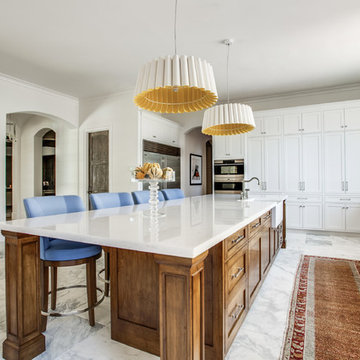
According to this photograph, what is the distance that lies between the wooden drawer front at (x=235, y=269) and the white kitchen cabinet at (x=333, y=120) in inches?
169

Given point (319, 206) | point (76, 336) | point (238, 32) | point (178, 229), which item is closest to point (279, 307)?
point (178, 229)

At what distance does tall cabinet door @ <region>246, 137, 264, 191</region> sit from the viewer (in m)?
5.74

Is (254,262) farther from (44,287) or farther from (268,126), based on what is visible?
(268,126)

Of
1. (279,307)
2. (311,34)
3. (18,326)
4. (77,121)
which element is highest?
(311,34)

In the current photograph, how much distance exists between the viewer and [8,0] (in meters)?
2.78

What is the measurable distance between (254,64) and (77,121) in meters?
4.10

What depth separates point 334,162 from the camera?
514 cm

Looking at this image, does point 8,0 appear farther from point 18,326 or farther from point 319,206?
point 319,206

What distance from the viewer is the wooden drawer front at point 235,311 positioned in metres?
1.59

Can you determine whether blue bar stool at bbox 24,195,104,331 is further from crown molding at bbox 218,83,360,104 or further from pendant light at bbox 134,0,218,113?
crown molding at bbox 218,83,360,104

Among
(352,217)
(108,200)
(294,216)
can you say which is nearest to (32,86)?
(108,200)

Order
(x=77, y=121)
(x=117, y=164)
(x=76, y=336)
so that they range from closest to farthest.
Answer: (x=76, y=336)
(x=117, y=164)
(x=77, y=121)

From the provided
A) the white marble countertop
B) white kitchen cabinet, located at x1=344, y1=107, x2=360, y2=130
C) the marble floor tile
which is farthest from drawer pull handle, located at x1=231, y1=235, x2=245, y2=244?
white kitchen cabinet, located at x1=344, y1=107, x2=360, y2=130

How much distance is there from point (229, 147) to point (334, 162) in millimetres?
2066
